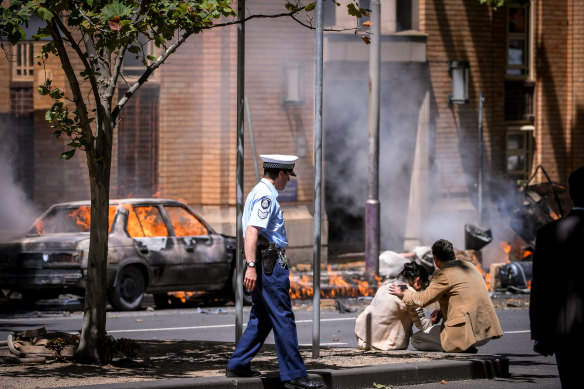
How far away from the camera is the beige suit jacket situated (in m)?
9.53

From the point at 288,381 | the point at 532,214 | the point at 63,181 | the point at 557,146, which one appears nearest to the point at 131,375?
the point at 288,381

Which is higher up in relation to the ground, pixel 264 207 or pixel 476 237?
pixel 264 207

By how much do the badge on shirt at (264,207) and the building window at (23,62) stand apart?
13514 millimetres

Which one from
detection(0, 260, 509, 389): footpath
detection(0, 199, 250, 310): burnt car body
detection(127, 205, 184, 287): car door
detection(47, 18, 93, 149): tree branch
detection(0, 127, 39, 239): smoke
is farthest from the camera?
detection(0, 127, 39, 239): smoke

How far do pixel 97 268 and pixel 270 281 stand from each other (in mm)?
1891

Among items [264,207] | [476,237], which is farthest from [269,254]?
[476,237]

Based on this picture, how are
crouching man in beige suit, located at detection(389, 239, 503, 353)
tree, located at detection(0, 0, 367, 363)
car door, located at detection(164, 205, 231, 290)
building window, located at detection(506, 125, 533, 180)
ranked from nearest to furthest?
tree, located at detection(0, 0, 367, 363) → crouching man in beige suit, located at detection(389, 239, 503, 353) → car door, located at detection(164, 205, 231, 290) → building window, located at detection(506, 125, 533, 180)

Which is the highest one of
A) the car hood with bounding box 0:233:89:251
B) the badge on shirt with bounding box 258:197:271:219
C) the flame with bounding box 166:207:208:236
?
the badge on shirt with bounding box 258:197:271:219

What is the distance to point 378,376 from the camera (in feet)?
28.5

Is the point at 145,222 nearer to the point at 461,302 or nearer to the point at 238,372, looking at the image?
the point at 461,302

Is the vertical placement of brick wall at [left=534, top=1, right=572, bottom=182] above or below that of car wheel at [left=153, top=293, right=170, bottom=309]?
above

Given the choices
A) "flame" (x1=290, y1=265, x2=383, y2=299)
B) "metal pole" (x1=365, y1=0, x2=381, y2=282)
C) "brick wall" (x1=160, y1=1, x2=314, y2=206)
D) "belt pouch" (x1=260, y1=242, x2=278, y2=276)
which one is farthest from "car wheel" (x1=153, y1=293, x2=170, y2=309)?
"belt pouch" (x1=260, y1=242, x2=278, y2=276)

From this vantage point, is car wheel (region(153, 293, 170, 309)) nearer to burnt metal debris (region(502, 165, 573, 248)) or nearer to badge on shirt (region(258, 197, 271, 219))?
burnt metal debris (region(502, 165, 573, 248))

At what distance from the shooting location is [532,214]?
2039cm
